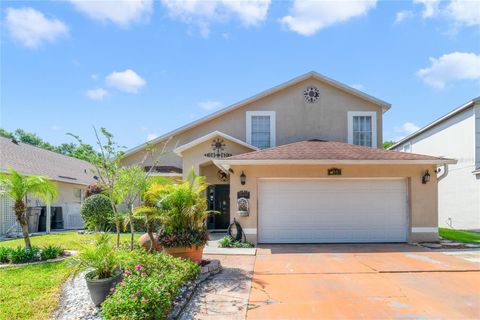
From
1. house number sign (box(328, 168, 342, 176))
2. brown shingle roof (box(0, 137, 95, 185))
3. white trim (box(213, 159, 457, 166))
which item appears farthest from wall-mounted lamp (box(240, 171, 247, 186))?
brown shingle roof (box(0, 137, 95, 185))

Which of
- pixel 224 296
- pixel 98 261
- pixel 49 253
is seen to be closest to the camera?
pixel 98 261

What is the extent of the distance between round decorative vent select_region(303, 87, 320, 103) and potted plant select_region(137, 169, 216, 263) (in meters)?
10.5

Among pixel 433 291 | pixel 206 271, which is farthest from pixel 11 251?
pixel 433 291

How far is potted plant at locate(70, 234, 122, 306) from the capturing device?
539cm

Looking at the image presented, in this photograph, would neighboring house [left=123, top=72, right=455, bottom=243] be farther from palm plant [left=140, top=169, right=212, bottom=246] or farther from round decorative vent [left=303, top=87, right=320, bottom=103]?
round decorative vent [left=303, top=87, right=320, bottom=103]

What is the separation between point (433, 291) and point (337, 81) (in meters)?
12.2

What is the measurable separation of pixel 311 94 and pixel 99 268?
542 inches

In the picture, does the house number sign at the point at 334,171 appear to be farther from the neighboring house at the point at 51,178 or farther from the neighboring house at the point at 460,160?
the neighboring house at the point at 51,178

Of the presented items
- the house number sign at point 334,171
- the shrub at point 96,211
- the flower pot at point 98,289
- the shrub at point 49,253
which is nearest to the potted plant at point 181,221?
the flower pot at point 98,289

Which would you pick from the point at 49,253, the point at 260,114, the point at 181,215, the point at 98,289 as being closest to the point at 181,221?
the point at 181,215

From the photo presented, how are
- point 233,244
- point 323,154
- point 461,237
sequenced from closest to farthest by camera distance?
point 233,244 < point 323,154 < point 461,237

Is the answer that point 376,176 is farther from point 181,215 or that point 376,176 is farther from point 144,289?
point 144,289

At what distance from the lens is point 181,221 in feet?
26.5

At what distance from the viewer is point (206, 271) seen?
25.0 ft
